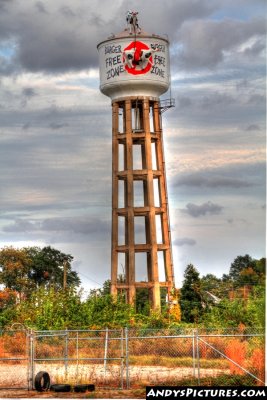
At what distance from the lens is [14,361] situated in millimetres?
46625

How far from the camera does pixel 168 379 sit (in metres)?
36.0

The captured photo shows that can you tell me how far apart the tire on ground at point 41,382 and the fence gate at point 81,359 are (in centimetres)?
139

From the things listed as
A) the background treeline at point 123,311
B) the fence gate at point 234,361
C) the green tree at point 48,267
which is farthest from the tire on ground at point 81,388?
the green tree at point 48,267

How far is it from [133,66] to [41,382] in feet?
133

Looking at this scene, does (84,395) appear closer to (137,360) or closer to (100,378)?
(100,378)

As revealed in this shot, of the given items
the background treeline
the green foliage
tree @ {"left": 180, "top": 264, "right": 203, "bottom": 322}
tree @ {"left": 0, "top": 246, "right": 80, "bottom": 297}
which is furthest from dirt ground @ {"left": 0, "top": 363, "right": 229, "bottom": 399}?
tree @ {"left": 0, "top": 246, "right": 80, "bottom": 297}

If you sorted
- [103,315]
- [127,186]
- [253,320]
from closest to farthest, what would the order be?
[253,320]
[103,315]
[127,186]

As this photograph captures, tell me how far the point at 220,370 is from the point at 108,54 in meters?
37.4

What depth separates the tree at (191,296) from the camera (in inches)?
2702

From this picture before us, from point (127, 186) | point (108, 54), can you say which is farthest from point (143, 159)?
point (108, 54)

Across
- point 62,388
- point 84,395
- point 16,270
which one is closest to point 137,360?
point 62,388

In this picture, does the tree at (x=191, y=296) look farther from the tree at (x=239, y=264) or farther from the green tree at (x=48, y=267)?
the tree at (x=239, y=264)

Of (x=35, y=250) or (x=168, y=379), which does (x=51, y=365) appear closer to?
(x=168, y=379)

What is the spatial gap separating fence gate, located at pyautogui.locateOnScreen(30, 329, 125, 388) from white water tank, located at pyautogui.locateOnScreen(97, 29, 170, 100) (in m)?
23.5
